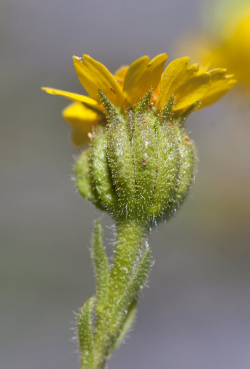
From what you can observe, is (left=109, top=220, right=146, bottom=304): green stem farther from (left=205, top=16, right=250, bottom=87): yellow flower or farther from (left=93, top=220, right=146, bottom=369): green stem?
(left=205, top=16, right=250, bottom=87): yellow flower

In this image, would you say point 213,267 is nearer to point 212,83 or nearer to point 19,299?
point 19,299

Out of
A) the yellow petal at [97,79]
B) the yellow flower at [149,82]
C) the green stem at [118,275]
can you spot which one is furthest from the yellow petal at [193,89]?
the green stem at [118,275]

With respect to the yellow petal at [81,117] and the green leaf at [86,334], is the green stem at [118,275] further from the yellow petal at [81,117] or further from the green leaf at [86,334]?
the yellow petal at [81,117]

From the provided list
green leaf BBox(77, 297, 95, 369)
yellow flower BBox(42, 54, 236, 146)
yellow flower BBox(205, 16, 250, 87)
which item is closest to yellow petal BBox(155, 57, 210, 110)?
yellow flower BBox(42, 54, 236, 146)

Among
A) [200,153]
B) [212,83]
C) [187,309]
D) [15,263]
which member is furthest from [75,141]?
[200,153]

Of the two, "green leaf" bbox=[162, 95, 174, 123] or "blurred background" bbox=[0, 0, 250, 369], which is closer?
"green leaf" bbox=[162, 95, 174, 123]

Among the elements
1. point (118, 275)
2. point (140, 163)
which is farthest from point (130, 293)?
point (140, 163)
